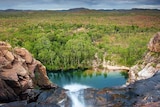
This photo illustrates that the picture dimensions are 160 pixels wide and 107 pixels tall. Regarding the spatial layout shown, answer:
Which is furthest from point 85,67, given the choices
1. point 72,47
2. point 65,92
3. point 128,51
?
point 65,92

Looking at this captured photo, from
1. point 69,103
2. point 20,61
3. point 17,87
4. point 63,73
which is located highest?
point 20,61

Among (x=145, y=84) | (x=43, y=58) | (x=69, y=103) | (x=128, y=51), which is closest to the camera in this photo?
(x=69, y=103)

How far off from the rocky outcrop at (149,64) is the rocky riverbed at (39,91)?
8.32 meters

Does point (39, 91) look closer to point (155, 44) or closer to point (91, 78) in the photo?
point (91, 78)

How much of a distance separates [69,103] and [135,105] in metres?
10.4

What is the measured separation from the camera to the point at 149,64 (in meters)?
59.9

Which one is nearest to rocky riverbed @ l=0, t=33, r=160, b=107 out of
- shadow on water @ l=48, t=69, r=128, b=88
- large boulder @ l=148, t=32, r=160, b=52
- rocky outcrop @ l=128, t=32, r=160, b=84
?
rocky outcrop @ l=128, t=32, r=160, b=84

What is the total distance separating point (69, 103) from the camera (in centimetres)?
4297

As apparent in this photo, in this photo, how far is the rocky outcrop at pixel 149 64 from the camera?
5738 centimetres

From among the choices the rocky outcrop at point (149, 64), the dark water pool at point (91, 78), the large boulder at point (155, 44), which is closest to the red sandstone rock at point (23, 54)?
the dark water pool at point (91, 78)

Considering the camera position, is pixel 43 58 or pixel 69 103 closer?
pixel 69 103

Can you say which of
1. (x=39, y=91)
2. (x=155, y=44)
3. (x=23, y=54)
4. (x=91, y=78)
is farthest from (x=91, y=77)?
(x=39, y=91)

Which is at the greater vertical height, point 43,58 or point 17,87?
point 17,87

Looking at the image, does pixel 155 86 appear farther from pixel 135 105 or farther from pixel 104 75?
pixel 104 75
